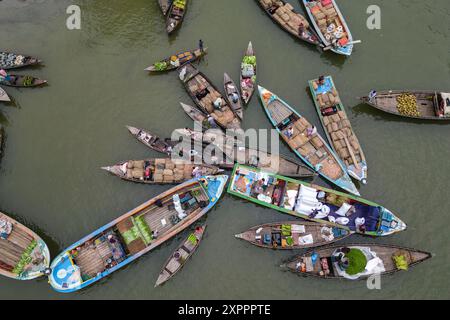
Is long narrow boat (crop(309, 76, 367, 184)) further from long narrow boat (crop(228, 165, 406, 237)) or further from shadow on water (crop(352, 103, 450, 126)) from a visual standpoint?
long narrow boat (crop(228, 165, 406, 237))

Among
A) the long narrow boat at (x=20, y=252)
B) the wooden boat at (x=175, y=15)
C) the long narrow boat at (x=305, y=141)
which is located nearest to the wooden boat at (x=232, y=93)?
the long narrow boat at (x=305, y=141)

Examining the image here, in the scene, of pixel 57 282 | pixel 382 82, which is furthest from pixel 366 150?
pixel 57 282

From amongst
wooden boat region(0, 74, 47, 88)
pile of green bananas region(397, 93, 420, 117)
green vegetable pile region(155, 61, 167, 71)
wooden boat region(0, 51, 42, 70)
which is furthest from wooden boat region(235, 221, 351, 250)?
wooden boat region(0, 51, 42, 70)

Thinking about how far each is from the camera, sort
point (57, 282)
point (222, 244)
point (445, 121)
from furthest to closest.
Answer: point (445, 121) < point (222, 244) < point (57, 282)

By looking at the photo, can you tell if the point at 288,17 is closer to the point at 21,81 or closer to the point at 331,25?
the point at 331,25

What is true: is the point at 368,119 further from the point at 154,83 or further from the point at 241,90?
the point at 154,83

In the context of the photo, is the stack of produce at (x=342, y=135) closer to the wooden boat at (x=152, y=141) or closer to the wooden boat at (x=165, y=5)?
the wooden boat at (x=152, y=141)

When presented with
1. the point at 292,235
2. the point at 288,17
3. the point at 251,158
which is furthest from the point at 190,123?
the point at 288,17
